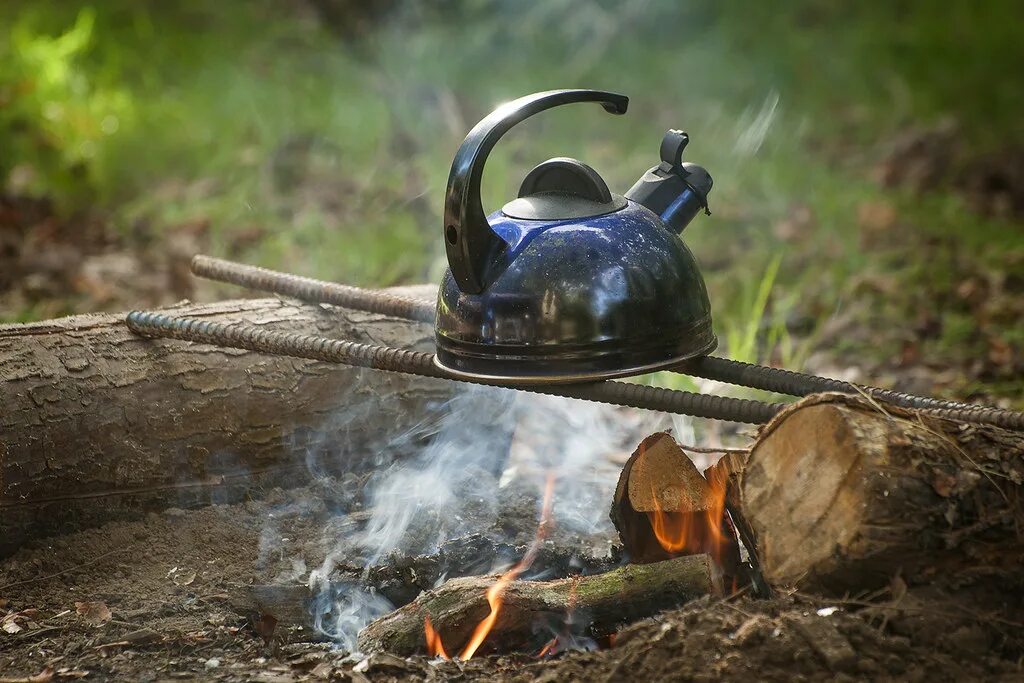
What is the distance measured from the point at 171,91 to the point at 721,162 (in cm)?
411

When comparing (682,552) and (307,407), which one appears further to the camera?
(307,407)

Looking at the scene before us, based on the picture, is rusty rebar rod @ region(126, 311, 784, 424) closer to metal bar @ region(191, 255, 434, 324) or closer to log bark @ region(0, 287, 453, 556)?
log bark @ region(0, 287, 453, 556)

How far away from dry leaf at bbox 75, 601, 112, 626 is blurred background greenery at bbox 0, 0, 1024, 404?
7.98 ft

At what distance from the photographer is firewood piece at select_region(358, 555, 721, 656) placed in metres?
2.46

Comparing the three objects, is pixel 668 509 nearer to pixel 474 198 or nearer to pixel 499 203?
pixel 474 198

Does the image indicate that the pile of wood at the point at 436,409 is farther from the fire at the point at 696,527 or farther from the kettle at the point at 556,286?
the kettle at the point at 556,286

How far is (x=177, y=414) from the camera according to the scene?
3230 mm

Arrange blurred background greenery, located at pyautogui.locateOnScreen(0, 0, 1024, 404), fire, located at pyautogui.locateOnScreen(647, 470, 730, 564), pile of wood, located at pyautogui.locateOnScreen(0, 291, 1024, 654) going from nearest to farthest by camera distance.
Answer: pile of wood, located at pyautogui.locateOnScreen(0, 291, 1024, 654) → fire, located at pyautogui.locateOnScreen(647, 470, 730, 564) → blurred background greenery, located at pyautogui.locateOnScreen(0, 0, 1024, 404)

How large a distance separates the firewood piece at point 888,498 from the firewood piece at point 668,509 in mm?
307

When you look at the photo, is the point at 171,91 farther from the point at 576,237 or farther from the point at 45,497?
the point at 576,237

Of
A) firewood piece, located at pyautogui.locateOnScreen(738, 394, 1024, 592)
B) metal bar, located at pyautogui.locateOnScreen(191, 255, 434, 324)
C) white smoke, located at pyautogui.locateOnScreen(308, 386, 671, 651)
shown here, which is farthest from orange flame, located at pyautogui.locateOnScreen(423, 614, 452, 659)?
metal bar, located at pyautogui.locateOnScreen(191, 255, 434, 324)

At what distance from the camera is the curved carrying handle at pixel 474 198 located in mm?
2336

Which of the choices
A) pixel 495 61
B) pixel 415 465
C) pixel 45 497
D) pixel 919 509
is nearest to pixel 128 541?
pixel 45 497

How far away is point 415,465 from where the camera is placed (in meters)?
3.49
